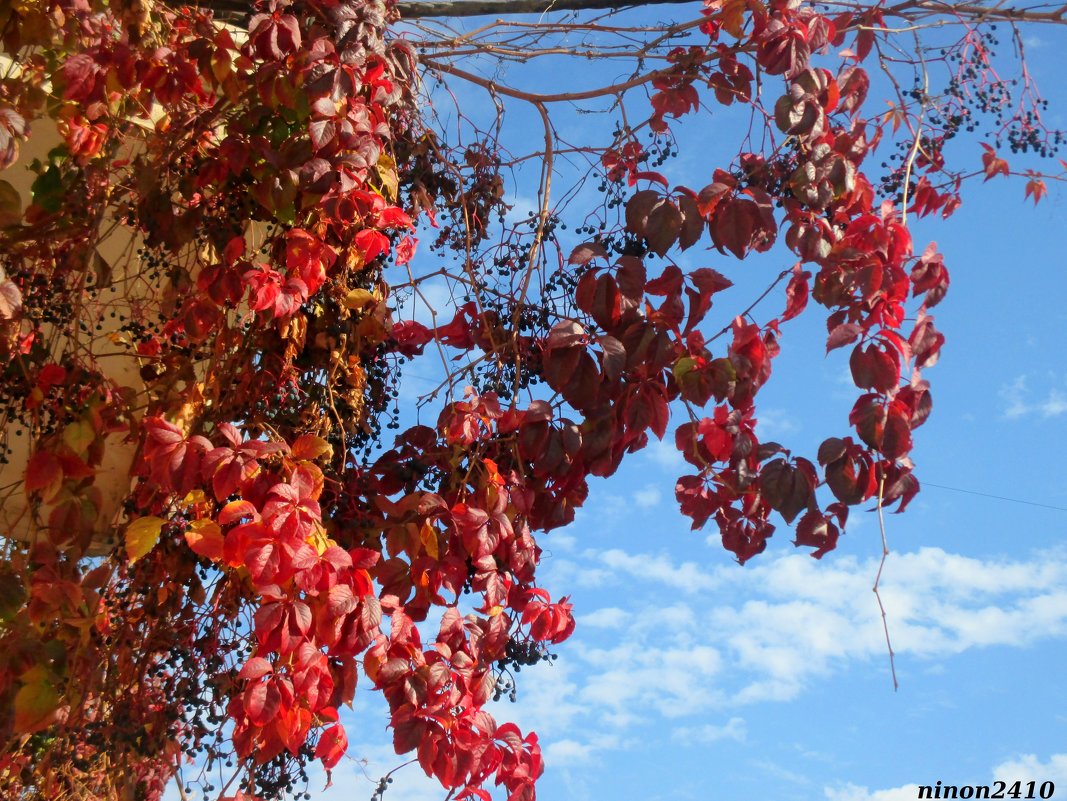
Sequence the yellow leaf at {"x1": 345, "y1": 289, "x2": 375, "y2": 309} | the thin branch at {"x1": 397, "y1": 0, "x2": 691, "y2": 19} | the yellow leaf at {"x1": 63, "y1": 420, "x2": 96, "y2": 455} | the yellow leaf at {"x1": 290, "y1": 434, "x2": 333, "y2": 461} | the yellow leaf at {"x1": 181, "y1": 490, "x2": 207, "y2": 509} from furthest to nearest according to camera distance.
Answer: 1. the thin branch at {"x1": 397, "y1": 0, "x2": 691, "y2": 19}
2. the yellow leaf at {"x1": 345, "y1": 289, "x2": 375, "y2": 309}
3. the yellow leaf at {"x1": 63, "y1": 420, "x2": 96, "y2": 455}
4. the yellow leaf at {"x1": 181, "y1": 490, "x2": 207, "y2": 509}
5. the yellow leaf at {"x1": 290, "y1": 434, "x2": 333, "y2": 461}

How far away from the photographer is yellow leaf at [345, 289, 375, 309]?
80.9 inches

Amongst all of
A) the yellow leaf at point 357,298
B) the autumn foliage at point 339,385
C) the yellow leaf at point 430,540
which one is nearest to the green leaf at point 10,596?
the autumn foliage at point 339,385

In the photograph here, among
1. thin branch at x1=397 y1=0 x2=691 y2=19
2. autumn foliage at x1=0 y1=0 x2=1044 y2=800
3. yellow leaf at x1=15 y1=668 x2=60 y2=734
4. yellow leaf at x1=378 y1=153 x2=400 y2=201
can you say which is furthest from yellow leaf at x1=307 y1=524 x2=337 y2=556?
thin branch at x1=397 y1=0 x2=691 y2=19

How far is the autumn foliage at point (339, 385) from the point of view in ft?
5.49

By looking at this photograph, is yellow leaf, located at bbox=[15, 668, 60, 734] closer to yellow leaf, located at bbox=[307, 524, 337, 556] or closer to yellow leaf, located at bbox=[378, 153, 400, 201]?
yellow leaf, located at bbox=[307, 524, 337, 556]

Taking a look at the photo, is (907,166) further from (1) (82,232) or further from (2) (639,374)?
(1) (82,232)

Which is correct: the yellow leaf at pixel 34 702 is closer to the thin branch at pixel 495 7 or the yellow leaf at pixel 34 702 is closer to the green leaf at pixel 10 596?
the green leaf at pixel 10 596

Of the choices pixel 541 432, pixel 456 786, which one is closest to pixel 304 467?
pixel 541 432

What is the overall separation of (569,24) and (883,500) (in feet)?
3.98

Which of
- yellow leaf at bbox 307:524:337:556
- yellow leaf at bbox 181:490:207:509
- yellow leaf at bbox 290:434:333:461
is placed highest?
yellow leaf at bbox 290:434:333:461

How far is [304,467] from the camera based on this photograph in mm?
1701

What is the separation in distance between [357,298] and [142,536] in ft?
1.85

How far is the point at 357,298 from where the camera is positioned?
6.75 ft

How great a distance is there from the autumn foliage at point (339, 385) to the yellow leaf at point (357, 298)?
2 centimetres
